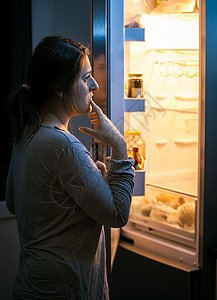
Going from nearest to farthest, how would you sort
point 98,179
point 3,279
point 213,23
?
point 98,179, point 213,23, point 3,279

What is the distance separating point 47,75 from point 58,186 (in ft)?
0.92

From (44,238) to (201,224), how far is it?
1.04 m

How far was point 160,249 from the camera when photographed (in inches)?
78.7

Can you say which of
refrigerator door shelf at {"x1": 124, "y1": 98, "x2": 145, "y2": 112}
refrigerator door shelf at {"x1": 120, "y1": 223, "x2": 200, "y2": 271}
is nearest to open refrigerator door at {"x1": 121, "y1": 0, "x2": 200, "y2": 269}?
refrigerator door shelf at {"x1": 120, "y1": 223, "x2": 200, "y2": 271}

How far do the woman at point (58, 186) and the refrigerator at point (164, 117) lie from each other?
485mm

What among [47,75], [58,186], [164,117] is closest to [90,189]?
[58,186]

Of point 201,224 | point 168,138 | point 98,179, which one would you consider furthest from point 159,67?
point 98,179

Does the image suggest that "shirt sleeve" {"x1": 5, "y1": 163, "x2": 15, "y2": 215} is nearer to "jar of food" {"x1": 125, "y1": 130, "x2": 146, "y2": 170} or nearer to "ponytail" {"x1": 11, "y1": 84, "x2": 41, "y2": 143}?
"ponytail" {"x1": 11, "y1": 84, "x2": 41, "y2": 143}

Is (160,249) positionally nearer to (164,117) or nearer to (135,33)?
(164,117)

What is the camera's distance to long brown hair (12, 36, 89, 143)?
3.18ft

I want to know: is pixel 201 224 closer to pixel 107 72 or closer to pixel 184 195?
pixel 184 195

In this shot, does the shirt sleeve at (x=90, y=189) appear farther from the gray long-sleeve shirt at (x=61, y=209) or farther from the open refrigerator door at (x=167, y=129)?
the open refrigerator door at (x=167, y=129)

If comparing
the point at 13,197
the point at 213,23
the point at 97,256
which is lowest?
the point at 97,256

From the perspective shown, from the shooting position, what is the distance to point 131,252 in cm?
200
